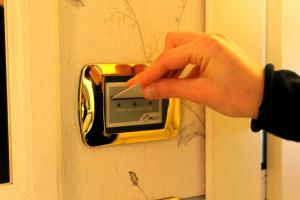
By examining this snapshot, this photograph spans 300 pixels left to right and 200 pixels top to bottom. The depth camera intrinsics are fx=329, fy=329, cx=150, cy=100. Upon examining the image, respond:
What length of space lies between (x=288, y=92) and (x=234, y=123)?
158 millimetres

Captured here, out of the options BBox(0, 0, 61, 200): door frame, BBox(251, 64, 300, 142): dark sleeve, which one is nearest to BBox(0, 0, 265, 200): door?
BBox(0, 0, 61, 200): door frame

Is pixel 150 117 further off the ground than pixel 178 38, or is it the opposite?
pixel 178 38

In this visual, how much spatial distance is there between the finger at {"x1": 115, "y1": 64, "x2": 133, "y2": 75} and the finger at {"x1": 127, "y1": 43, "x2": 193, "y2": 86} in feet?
0.21

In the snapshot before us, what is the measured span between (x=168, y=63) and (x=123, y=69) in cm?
9

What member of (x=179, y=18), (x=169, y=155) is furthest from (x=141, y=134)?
(x=179, y=18)

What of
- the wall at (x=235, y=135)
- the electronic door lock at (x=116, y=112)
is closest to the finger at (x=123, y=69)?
the electronic door lock at (x=116, y=112)

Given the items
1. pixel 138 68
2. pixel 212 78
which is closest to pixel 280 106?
pixel 212 78

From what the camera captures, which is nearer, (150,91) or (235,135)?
(150,91)

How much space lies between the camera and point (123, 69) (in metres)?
0.45

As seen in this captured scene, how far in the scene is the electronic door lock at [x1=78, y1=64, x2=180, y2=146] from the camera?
43 cm

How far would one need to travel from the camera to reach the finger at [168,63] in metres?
0.38

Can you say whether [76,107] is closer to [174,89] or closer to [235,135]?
[174,89]

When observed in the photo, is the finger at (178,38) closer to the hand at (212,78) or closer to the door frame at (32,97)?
the hand at (212,78)

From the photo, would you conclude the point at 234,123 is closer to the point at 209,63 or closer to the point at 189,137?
the point at 189,137
